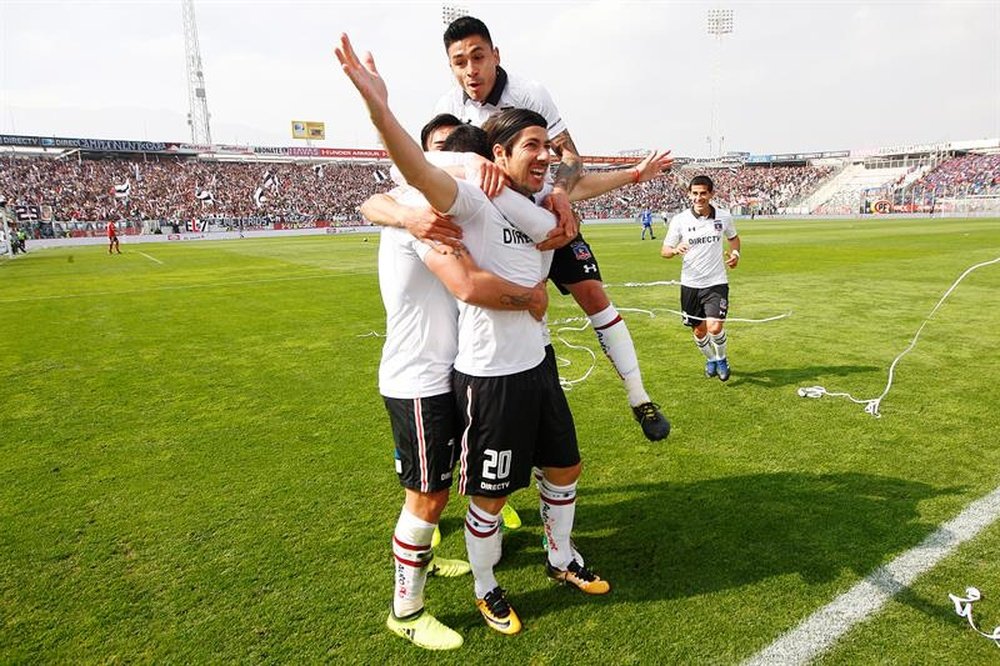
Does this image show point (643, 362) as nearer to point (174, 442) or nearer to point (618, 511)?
point (618, 511)

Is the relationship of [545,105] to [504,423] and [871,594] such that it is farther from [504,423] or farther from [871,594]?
[871,594]

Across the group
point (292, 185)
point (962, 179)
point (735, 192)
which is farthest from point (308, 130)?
point (962, 179)

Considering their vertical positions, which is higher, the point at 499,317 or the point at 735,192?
→ the point at 735,192

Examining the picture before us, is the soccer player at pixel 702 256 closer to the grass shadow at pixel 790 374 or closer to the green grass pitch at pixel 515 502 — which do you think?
the grass shadow at pixel 790 374

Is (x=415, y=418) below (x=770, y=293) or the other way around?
the other way around

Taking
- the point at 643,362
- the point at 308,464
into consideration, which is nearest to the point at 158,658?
the point at 308,464

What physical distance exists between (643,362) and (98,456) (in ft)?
19.4

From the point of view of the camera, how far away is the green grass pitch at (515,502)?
9.57 ft

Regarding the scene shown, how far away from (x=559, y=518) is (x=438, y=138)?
2063mm

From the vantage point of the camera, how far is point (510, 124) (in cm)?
263

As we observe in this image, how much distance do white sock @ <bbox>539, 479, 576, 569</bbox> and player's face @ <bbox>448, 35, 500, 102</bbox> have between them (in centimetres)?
224

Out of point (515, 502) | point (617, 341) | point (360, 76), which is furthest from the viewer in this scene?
point (515, 502)

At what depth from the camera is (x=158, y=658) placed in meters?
2.81

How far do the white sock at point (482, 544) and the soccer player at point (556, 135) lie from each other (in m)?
1.12
